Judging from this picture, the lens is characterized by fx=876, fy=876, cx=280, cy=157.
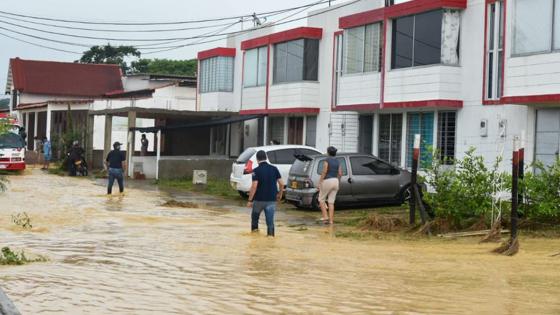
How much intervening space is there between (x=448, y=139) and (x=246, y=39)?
54.5ft

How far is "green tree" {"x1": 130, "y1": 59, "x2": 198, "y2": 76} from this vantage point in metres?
89.0

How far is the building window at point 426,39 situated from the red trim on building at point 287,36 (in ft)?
21.1

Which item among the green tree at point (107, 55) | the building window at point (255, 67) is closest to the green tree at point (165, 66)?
the green tree at point (107, 55)

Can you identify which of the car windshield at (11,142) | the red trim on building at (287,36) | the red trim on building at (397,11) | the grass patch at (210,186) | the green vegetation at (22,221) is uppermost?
the red trim on building at (287,36)

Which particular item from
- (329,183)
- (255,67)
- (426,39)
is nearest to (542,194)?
(329,183)

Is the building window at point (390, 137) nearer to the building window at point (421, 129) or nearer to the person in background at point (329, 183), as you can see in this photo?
the building window at point (421, 129)

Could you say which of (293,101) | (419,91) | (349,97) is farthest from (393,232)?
(293,101)

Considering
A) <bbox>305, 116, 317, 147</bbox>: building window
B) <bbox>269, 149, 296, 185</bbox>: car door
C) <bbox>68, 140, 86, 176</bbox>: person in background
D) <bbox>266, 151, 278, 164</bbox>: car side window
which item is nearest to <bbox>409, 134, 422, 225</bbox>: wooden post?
<bbox>269, 149, 296, 185</bbox>: car door

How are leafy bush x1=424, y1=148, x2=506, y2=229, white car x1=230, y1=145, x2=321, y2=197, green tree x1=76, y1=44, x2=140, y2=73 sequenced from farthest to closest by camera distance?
green tree x1=76, y1=44, x2=140, y2=73 → white car x1=230, y1=145, x2=321, y2=197 → leafy bush x1=424, y1=148, x2=506, y2=229

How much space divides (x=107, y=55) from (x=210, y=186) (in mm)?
59019

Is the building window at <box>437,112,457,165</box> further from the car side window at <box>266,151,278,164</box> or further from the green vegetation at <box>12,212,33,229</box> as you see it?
the green vegetation at <box>12,212,33,229</box>

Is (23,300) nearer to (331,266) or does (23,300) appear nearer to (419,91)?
(331,266)

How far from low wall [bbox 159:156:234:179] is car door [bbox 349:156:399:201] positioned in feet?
44.6

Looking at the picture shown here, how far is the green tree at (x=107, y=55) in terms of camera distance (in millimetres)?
88312
